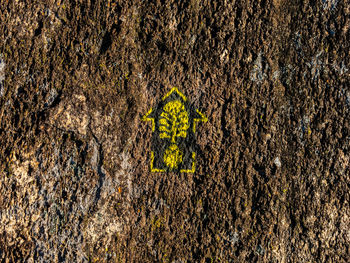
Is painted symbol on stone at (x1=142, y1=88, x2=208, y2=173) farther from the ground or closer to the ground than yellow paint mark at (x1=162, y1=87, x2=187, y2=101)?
closer to the ground

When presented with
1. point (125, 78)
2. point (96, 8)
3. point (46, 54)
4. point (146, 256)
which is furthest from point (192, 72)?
point (146, 256)

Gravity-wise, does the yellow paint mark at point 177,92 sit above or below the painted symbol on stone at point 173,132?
above

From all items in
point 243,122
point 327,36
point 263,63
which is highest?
point 327,36

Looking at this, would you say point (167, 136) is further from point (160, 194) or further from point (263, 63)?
point (263, 63)

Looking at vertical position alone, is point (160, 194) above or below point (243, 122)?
below
